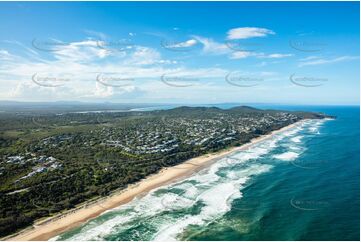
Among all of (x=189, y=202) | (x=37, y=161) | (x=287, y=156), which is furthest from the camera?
(x=287, y=156)

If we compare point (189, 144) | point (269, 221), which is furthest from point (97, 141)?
point (269, 221)

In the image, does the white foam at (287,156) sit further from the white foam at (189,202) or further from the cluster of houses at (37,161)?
the cluster of houses at (37,161)

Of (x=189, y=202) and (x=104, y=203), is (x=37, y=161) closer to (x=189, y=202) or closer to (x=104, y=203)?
(x=104, y=203)

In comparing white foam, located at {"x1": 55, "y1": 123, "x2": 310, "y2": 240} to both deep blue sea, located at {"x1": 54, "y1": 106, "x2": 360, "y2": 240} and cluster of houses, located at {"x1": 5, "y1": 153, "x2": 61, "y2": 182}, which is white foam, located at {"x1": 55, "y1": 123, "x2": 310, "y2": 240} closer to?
deep blue sea, located at {"x1": 54, "y1": 106, "x2": 360, "y2": 240}

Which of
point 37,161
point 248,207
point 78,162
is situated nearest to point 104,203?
point 248,207

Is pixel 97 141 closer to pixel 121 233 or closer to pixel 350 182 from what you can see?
pixel 121 233

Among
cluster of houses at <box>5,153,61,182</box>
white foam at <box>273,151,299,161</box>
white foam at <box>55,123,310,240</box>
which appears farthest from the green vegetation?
white foam at <box>273,151,299,161</box>
